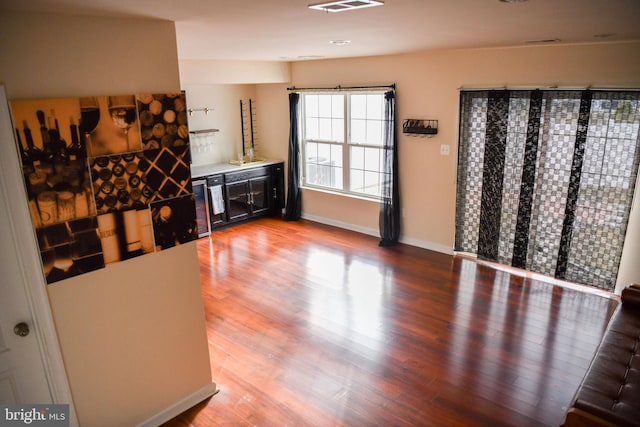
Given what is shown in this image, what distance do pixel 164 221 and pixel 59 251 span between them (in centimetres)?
58

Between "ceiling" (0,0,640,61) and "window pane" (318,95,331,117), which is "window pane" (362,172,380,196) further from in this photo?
"ceiling" (0,0,640,61)

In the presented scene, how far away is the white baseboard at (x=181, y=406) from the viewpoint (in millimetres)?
2752

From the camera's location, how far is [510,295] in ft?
14.4

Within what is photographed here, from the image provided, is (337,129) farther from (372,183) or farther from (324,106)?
(372,183)

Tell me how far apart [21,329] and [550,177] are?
14.9 ft

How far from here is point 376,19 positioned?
7.93ft

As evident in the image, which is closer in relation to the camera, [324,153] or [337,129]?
[337,129]

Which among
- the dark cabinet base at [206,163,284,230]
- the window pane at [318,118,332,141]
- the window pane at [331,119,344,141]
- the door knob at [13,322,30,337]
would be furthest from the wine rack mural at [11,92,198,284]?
the window pane at [318,118,332,141]

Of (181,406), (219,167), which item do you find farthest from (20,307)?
(219,167)

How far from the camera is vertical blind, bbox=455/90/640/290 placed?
160 inches

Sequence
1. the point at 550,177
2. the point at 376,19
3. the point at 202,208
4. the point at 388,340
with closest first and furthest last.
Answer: the point at 376,19 → the point at 388,340 → the point at 550,177 → the point at 202,208

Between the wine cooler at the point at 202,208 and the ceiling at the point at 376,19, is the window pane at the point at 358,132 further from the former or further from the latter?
the ceiling at the point at 376,19

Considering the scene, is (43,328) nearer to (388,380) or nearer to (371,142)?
(388,380)

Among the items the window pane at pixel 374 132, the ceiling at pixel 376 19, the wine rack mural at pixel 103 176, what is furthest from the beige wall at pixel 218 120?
the wine rack mural at pixel 103 176
